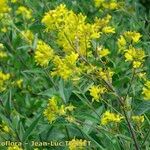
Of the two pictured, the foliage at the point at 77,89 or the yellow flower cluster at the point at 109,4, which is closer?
the foliage at the point at 77,89

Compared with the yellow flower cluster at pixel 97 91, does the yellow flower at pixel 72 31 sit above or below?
above

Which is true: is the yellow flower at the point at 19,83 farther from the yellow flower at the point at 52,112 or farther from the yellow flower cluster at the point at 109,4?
the yellow flower at the point at 52,112

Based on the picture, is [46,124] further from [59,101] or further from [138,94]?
[138,94]

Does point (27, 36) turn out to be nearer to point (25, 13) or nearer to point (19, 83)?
point (19, 83)

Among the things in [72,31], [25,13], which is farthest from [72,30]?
[25,13]

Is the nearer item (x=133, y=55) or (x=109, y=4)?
(x=133, y=55)

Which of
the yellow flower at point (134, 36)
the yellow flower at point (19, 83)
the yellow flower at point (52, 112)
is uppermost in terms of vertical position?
the yellow flower at point (134, 36)

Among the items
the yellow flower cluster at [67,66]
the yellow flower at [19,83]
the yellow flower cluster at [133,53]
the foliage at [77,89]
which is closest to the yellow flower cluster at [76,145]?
the foliage at [77,89]

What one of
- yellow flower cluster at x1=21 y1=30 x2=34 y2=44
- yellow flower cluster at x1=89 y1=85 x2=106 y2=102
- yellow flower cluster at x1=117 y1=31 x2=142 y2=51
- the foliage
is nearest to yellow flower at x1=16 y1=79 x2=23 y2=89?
the foliage

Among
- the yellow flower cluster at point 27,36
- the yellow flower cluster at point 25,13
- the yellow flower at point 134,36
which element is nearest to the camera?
the yellow flower at point 134,36

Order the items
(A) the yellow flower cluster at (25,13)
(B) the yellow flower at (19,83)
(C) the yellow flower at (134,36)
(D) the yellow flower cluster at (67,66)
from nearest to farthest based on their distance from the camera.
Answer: (D) the yellow flower cluster at (67,66), (C) the yellow flower at (134,36), (B) the yellow flower at (19,83), (A) the yellow flower cluster at (25,13)

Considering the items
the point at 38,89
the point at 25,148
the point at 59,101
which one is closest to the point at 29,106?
the point at 38,89
